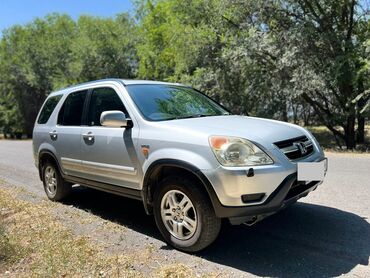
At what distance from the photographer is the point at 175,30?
19.2 metres

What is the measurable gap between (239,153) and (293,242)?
4.41ft

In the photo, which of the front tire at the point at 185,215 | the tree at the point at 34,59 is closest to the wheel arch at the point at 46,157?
the front tire at the point at 185,215

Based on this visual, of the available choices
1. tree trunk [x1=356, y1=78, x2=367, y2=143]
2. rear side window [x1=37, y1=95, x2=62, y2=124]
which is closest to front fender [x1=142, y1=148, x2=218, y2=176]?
rear side window [x1=37, y1=95, x2=62, y2=124]

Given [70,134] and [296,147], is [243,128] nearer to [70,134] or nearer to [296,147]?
[296,147]

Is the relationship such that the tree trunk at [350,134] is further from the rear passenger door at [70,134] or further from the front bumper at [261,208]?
the front bumper at [261,208]

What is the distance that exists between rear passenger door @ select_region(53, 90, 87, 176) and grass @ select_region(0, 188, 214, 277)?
0.83m

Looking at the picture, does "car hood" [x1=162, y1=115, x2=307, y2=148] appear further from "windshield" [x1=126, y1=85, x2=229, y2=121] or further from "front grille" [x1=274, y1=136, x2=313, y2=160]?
"windshield" [x1=126, y1=85, x2=229, y2=121]

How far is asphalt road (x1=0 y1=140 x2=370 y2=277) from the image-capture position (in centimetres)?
376

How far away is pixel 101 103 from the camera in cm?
537

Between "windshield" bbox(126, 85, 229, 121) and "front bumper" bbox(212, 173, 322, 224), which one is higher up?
"windshield" bbox(126, 85, 229, 121)

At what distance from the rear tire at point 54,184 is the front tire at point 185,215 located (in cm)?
258

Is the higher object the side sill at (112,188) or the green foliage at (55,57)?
the green foliage at (55,57)

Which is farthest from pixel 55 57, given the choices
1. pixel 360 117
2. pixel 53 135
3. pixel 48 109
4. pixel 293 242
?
pixel 293 242

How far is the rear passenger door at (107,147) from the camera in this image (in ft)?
15.3
